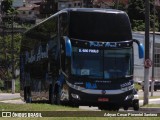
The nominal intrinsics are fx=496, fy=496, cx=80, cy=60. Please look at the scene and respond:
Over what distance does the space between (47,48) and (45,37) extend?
809 mm

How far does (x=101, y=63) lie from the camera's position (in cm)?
1916

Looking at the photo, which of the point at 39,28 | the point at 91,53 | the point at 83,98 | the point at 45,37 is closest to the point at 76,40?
the point at 91,53

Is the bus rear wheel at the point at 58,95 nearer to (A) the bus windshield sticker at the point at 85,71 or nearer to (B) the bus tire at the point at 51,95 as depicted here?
(B) the bus tire at the point at 51,95

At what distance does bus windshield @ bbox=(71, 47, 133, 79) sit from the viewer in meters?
19.0

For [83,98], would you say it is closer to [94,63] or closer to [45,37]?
[94,63]

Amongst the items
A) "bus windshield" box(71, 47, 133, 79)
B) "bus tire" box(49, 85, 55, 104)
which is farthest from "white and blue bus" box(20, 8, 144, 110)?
"bus tire" box(49, 85, 55, 104)

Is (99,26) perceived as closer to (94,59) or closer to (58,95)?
(94,59)

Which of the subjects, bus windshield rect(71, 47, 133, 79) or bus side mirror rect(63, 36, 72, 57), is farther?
bus windshield rect(71, 47, 133, 79)

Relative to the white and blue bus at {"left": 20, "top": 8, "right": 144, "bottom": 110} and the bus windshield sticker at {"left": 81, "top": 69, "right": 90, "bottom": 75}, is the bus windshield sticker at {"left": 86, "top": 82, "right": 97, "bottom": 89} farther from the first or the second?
the bus windshield sticker at {"left": 81, "top": 69, "right": 90, "bottom": 75}

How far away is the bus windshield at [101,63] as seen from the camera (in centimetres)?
1902

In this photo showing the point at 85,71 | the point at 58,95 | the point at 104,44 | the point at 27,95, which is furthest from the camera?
the point at 27,95

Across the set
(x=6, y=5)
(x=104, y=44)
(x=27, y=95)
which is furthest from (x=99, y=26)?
(x=6, y=5)

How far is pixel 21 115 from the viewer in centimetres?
1133

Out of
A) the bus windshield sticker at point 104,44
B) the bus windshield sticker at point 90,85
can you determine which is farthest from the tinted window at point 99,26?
the bus windshield sticker at point 90,85
